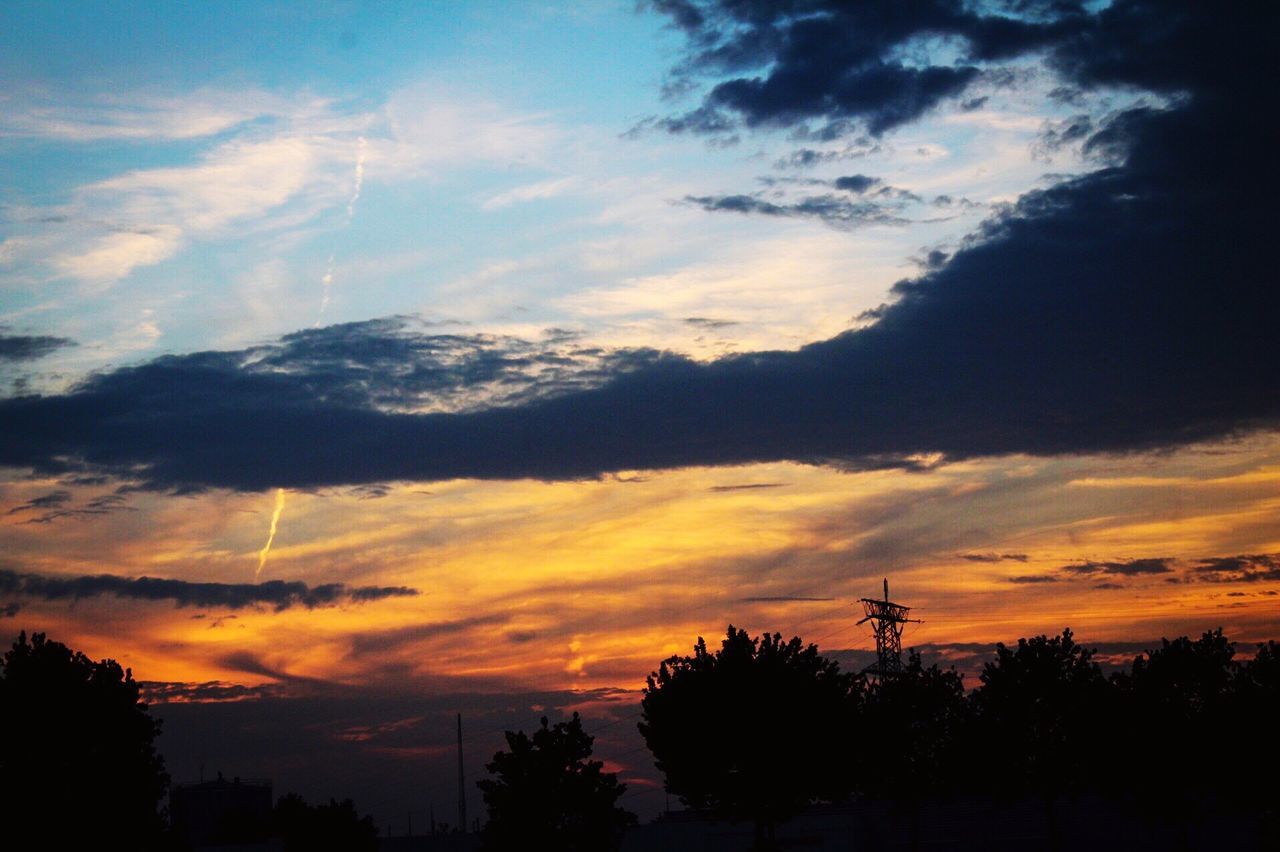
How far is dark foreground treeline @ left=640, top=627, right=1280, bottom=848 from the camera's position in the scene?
2552 inches

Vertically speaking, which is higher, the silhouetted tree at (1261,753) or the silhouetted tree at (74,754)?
the silhouetted tree at (74,754)

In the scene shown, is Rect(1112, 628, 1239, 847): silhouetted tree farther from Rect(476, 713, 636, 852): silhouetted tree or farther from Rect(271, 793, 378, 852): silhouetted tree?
Rect(271, 793, 378, 852): silhouetted tree

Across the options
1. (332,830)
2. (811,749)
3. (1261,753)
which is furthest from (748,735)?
(1261,753)

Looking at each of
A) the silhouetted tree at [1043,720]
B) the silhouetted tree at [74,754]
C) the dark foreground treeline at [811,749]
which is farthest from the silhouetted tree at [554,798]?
the silhouetted tree at [1043,720]

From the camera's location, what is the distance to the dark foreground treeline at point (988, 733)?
2552 inches

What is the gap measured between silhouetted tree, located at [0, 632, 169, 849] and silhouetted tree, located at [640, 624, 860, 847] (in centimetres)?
2510

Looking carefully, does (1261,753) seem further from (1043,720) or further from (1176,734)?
(1043,720)

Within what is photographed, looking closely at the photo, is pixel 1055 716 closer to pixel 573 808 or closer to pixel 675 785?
pixel 675 785

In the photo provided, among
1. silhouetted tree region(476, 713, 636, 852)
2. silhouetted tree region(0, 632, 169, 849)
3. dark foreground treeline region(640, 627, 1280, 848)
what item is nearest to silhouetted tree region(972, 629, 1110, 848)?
dark foreground treeline region(640, 627, 1280, 848)

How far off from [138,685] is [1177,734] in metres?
63.6

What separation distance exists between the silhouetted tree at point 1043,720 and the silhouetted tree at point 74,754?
189 ft

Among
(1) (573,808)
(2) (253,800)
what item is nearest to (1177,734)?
(1) (573,808)

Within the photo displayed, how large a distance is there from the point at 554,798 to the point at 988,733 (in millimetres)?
40907

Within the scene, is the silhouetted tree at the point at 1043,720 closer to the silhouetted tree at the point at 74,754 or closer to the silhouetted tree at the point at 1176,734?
the silhouetted tree at the point at 1176,734
